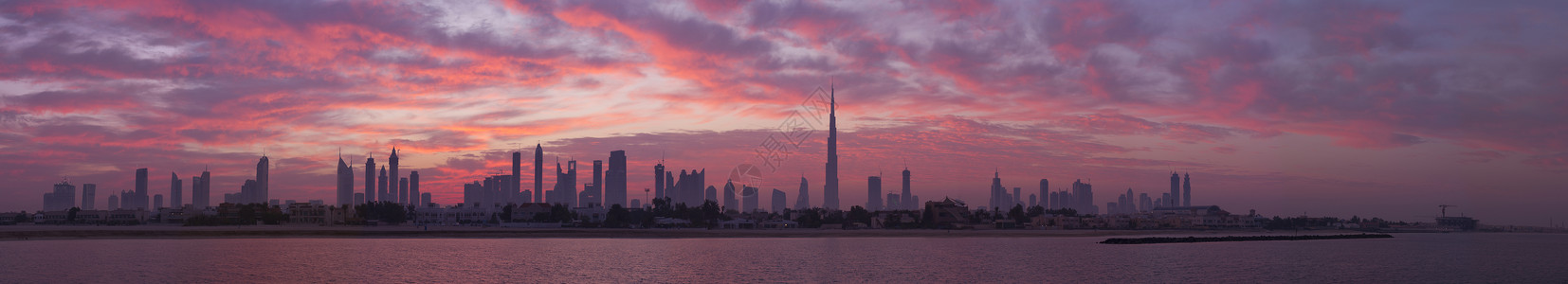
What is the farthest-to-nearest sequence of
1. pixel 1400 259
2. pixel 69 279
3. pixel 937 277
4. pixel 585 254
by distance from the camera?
pixel 1400 259, pixel 585 254, pixel 937 277, pixel 69 279

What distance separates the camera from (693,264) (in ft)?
271

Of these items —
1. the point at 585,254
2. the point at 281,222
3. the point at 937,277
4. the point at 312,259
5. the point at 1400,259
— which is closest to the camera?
the point at 937,277

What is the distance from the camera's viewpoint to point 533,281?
65312mm

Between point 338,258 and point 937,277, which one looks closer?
point 937,277

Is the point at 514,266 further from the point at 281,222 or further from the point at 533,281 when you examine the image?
the point at 281,222

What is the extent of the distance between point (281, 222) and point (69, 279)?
134 metres

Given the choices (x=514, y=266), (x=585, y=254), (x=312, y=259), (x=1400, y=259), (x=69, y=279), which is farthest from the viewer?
(x=1400, y=259)

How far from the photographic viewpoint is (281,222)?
188 m

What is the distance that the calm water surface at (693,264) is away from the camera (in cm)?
6919

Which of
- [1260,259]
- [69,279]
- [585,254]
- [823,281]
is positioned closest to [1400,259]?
[1260,259]

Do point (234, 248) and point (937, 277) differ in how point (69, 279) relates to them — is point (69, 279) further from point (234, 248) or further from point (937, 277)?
point (937, 277)

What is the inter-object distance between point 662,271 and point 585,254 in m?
25.1

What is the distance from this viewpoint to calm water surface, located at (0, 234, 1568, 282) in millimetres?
69188

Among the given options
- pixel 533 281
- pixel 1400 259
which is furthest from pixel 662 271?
pixel 1400 259
